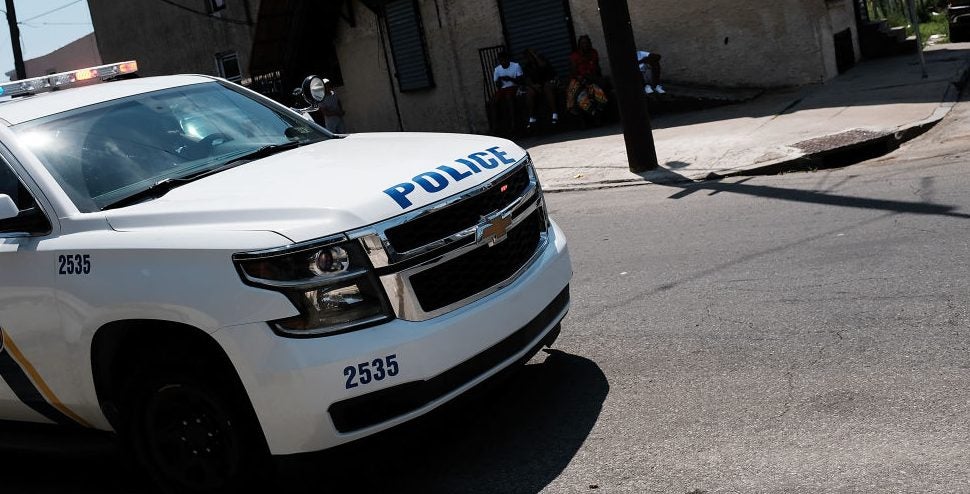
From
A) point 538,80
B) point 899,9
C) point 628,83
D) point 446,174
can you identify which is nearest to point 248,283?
point 446,174

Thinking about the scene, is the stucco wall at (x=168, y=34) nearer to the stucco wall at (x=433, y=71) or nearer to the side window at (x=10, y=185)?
the stucco wall at (x=433, y=71)

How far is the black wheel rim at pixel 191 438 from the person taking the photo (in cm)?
428

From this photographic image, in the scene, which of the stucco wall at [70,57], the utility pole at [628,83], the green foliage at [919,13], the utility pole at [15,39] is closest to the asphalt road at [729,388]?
the utility pole at [628,83]

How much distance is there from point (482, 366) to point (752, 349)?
65.8 inches

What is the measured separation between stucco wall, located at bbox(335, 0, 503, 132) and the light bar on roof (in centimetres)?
1253

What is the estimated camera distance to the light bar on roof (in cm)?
634

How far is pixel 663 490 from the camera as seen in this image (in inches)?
160

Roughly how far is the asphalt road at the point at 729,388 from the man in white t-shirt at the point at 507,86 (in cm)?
1019

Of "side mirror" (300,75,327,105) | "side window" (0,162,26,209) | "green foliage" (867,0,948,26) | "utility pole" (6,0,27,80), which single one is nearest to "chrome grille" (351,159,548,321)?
"side window" (0,162,26,209)

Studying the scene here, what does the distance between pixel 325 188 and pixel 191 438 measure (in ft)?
3.81

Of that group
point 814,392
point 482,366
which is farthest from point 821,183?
point 482,366

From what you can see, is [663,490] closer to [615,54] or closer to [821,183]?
[821,183]

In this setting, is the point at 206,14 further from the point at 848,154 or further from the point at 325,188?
the point at 325,188

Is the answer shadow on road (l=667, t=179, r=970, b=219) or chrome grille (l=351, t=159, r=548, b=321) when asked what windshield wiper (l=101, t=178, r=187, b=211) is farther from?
shadow on road (l=667, t=179, r=970, b=219)
